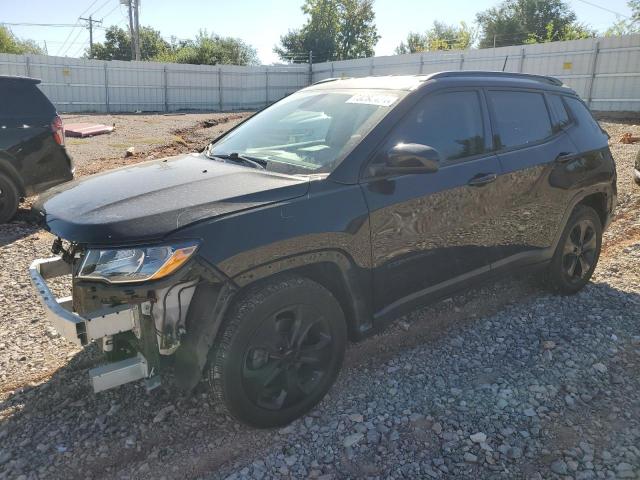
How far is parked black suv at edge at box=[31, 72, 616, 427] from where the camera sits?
8.07 feet

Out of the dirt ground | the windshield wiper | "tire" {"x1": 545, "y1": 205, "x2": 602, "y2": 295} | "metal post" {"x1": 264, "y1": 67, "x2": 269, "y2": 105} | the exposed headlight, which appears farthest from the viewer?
"metal post" {"x1": 264, "y1": 67, "x2": 269, "y2": 105}

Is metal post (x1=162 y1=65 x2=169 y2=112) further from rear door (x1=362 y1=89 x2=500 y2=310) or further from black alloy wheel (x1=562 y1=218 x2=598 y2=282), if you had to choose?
rear door (x1=362 y1=89 x2=500 y2=310)

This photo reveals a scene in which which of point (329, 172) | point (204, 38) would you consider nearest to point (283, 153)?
point (329, 172)

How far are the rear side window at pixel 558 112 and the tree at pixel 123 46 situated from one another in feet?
174

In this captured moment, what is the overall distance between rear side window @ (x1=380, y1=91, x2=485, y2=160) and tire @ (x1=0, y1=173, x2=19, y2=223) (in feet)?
18.7

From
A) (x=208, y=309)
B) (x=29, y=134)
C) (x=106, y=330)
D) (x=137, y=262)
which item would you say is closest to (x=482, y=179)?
(x=208, y=309)

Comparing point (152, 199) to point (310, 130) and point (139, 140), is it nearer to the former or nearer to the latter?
point (310, 130)

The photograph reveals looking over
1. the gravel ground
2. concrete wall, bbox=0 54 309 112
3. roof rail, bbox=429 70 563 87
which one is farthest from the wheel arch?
concrete wall, bbox=0 54 309 112

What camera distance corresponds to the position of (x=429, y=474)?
8.47ft

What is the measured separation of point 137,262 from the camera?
2.37m

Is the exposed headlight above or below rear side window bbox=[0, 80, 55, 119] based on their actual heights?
below

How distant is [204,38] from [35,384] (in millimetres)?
55275

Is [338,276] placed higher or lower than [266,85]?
lower

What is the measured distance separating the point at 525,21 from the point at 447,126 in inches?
2190
